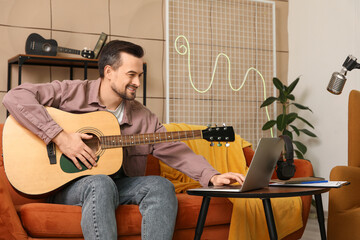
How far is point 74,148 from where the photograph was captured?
1955mm

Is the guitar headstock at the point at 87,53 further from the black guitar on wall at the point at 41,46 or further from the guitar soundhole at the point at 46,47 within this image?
the guitar soundhole at the point at 46,47

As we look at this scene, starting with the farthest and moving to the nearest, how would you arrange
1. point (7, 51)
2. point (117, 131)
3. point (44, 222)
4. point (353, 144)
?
point (7, 51), point (353, 144), point (117, 131), point (44, 222)

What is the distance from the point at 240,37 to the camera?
4527 millimetres

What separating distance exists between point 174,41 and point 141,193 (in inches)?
94.4

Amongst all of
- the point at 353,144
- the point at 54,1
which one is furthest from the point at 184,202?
the point at 54,1

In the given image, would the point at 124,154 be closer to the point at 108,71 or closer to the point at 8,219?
the point at 108,71

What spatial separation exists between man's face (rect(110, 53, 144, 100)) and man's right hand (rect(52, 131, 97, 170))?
0.38 metres

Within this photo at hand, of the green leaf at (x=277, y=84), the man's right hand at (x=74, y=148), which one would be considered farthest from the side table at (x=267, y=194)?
the green leaf at (x=277, y=84)

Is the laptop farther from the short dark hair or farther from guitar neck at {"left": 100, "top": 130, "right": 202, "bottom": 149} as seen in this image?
the short dark hair

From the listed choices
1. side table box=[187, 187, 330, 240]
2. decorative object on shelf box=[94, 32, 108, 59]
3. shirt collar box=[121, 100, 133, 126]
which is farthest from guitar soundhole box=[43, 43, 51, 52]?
side table box=[187, 187, 330, 240]

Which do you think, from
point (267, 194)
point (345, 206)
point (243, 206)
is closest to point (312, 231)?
point (345, 206)

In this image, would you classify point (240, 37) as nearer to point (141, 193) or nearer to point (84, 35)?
point (84, 35)

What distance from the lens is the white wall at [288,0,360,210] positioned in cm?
387

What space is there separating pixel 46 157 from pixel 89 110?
1.15 feet
